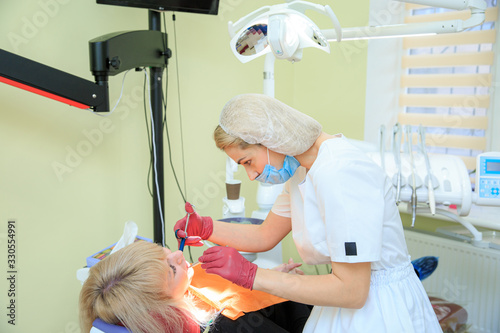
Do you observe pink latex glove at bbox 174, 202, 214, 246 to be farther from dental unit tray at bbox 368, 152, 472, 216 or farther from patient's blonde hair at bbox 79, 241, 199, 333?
dental unit tray at bbox 368, 152, 472, 216

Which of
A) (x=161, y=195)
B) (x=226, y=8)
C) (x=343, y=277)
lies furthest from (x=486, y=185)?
(x=226, y=8)

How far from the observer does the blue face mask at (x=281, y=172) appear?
1.36m

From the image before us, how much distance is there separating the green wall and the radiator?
1021mm

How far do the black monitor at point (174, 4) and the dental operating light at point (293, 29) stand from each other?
1.04 feet

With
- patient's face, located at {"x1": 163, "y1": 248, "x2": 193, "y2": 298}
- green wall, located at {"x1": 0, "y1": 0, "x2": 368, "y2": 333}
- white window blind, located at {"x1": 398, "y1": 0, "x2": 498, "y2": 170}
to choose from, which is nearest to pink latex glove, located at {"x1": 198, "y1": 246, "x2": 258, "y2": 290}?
patient's face, located at {"x1": 163, "y1": 248, "x2": 193, "y2": 298}

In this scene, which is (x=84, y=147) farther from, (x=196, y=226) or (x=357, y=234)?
(x=357, y=234)

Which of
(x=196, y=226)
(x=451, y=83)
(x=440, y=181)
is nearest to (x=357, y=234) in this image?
(x=196, y=226)

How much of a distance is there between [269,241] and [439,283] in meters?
1.13

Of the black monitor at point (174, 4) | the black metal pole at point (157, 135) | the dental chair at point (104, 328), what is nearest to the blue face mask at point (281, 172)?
the dental chair at point (104, 328)

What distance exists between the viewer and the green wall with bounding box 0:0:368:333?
175 cm

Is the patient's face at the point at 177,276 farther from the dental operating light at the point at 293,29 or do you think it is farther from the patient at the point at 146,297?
the dental operating light at the point at 293,29

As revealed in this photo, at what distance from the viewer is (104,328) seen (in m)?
1.17

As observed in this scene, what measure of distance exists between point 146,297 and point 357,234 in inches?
22.3

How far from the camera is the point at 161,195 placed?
2.00 metres
